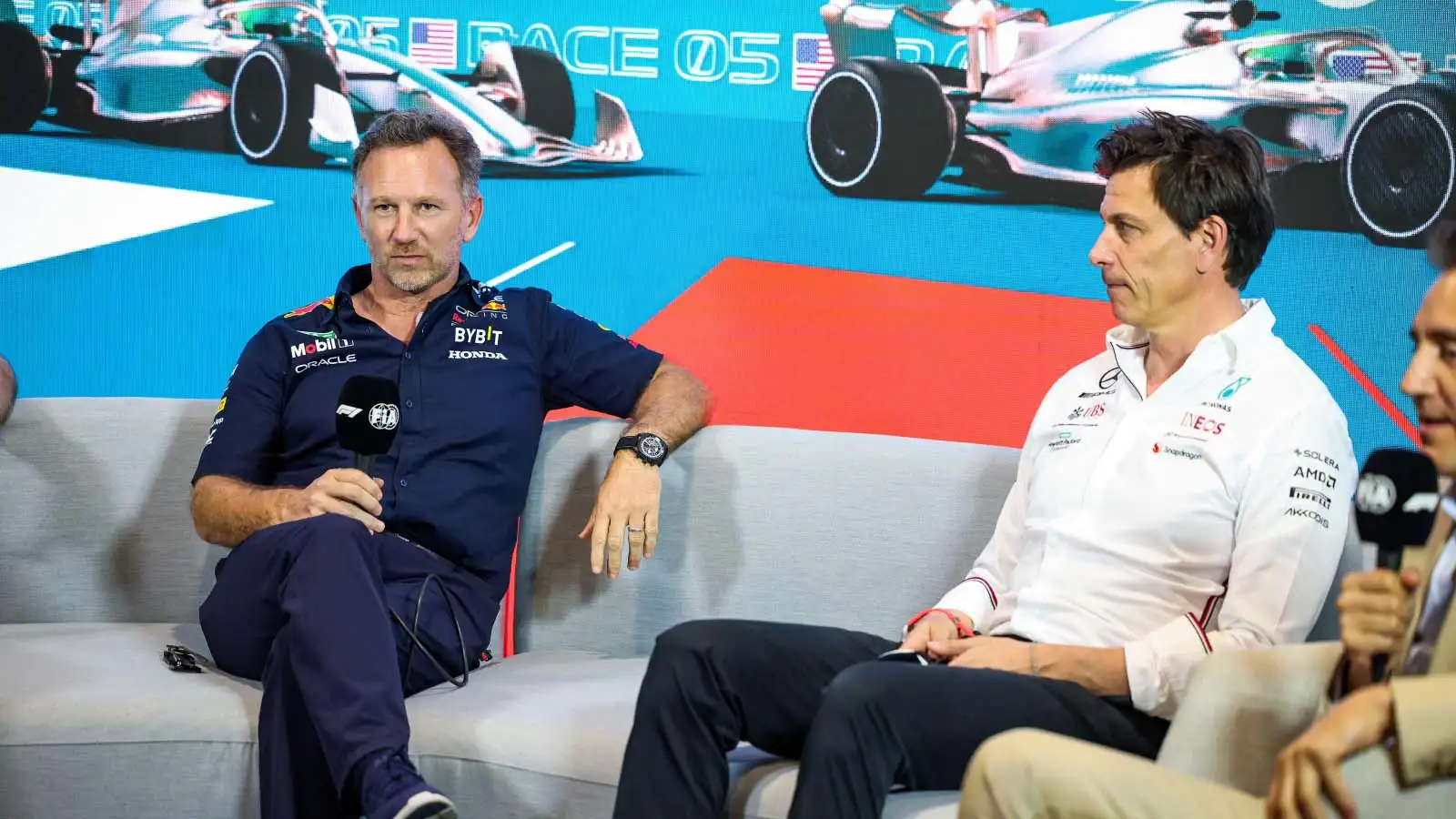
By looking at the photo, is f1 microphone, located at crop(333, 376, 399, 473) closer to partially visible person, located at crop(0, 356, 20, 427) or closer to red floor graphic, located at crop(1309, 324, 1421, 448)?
partially visible person, located at crop(0, 356, 20, 427)

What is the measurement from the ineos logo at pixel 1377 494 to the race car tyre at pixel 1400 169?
6.56 ft

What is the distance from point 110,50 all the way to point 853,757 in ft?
10.3

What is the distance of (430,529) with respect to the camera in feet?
9.29

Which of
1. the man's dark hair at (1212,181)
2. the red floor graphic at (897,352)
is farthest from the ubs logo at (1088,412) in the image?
the red floor graphic at (897,352)

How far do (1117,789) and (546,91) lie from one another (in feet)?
8.79

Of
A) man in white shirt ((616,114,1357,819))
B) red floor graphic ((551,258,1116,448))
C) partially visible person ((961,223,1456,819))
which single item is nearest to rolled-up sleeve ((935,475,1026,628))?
man in white shirt ((616,114,1357,819))

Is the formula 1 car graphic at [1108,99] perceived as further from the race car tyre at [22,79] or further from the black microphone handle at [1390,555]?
the race car tyre at [22,79]

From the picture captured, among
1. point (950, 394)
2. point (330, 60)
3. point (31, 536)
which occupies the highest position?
point (330, 60)

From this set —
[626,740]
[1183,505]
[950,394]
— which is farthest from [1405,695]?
[950,394]

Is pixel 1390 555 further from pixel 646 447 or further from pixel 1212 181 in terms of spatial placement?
pixel 646 447

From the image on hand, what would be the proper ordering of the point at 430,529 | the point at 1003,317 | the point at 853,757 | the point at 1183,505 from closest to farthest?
the point at 853,757 → the point at 1183,505 → the point at 430,529 → the point at 1003,317

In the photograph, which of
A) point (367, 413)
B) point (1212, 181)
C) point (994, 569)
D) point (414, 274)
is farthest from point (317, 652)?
point (1212, 181)

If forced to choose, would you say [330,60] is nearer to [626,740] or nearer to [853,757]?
[626,740]

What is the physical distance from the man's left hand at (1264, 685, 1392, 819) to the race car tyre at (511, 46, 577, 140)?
2.69m
